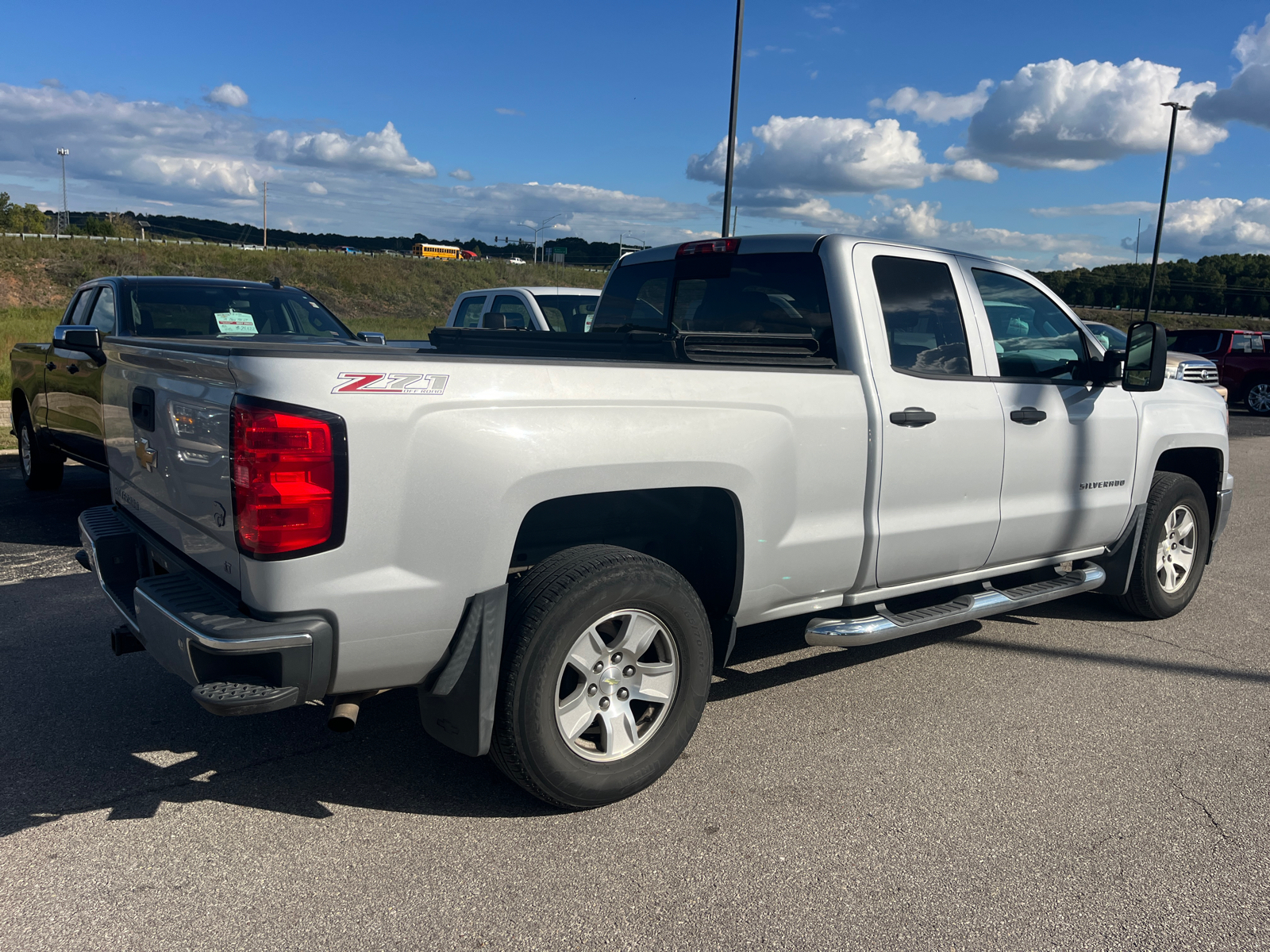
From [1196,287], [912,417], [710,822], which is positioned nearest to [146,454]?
[710,822]

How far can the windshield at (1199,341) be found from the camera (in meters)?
22.3

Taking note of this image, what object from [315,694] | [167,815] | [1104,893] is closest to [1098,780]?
[1104,893]

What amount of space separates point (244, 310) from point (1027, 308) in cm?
589

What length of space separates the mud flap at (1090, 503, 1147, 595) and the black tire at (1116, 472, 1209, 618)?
8 centimetres

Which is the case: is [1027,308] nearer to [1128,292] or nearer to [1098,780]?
[1098,780]

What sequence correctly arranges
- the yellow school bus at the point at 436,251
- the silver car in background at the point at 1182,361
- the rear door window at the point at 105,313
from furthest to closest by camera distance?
1. the yellow school bus at the point at 436,251
2. the silver car in background at the point at 1182,361
3. the rear door window at the point at 105,313

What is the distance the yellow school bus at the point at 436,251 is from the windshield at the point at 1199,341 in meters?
68.2

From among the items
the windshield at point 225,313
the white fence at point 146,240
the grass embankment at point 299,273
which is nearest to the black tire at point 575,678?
the windshield at point 225,313

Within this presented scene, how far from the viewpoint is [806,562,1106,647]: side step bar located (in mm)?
3838

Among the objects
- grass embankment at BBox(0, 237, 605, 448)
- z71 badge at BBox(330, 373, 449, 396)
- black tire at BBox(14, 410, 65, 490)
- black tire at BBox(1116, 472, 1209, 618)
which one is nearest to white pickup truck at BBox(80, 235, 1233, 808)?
z71 badge at BBox(330, 373, 449, 396)

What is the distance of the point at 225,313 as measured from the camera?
7539 millimetres

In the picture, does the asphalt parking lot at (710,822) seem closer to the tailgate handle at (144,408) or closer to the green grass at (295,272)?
the tailgate handle at (144,408)

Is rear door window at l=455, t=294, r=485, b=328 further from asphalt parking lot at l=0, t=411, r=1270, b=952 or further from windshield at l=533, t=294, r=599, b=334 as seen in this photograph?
asphalt parking lot at l=0, t=411, r=1270, b=952

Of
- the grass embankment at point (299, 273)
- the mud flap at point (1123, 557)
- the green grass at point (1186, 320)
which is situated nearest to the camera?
the mud flap at point (1123, 557)
